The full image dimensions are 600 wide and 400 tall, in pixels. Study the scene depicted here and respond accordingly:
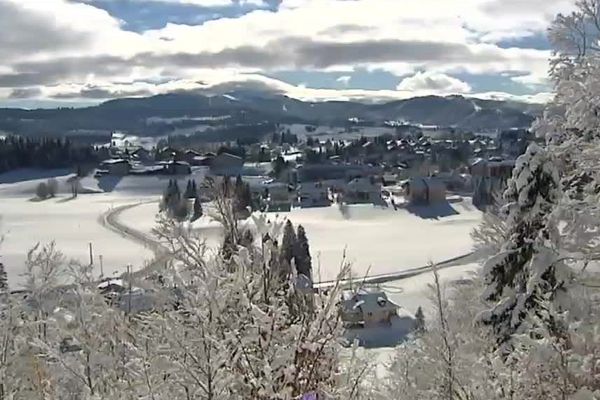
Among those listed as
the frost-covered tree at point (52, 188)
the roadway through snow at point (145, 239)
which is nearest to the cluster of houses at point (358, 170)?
the roadway through snow at point (145, 239)

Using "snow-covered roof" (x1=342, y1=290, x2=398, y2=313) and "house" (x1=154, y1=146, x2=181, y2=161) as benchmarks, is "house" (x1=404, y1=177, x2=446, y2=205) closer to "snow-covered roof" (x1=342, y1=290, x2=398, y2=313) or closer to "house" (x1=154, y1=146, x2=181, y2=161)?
"snow-covered roof" (x1=342, y1=290, x2=398, y2=313)

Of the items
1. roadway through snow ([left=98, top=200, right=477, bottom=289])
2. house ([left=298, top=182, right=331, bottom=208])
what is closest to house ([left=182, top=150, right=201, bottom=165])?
house ([left=298, top=182, right=331, bottom=208])

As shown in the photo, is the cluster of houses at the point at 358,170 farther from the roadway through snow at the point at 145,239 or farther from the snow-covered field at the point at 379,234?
the roadway through snow at the point at 145,239

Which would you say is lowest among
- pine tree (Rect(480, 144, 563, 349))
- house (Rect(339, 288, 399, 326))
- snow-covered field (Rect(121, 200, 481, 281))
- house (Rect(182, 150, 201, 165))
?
snow-covered field (Rect(121, 200, 481, 281))

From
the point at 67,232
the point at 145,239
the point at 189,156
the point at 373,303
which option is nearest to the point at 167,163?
the point at 189,156

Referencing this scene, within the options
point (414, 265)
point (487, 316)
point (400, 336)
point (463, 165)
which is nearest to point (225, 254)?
point (487, 316)

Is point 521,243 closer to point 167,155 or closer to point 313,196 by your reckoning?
point 313,196
